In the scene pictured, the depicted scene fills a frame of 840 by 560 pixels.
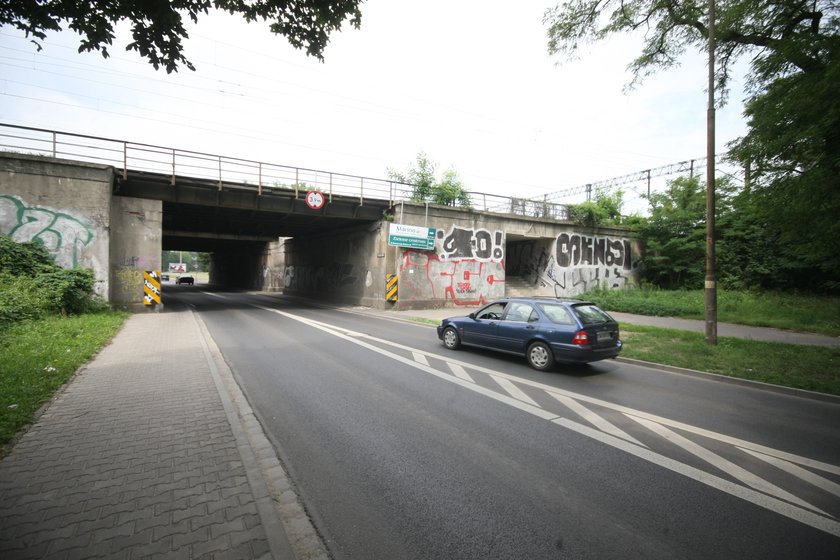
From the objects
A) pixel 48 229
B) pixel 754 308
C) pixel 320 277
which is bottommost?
pixel 754 308

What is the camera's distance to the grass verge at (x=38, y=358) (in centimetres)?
458

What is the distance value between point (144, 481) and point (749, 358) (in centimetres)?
1095

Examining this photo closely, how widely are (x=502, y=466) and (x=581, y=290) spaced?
2578cm

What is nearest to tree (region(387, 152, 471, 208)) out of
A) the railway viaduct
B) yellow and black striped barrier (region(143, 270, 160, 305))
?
the railway viaduct

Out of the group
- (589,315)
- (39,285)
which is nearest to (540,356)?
(589,315)

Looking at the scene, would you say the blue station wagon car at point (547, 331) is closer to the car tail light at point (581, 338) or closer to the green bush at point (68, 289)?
the car tail light at point (581, 338)

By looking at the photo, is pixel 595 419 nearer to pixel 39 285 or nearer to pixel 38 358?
pixel 38 358

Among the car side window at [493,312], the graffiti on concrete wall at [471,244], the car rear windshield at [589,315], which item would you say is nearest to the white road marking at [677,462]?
the car side window at [493,312]

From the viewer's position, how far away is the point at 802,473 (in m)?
3.71

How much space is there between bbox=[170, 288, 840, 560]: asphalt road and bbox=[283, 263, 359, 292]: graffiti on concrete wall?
56.1ft

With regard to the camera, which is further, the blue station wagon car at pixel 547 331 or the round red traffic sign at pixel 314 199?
the round red traffic sign at pixel 314 199

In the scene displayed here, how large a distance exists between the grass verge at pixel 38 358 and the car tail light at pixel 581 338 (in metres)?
7.92

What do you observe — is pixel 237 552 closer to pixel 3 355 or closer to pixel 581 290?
pixel 3 355

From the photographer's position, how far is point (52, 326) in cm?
1018
